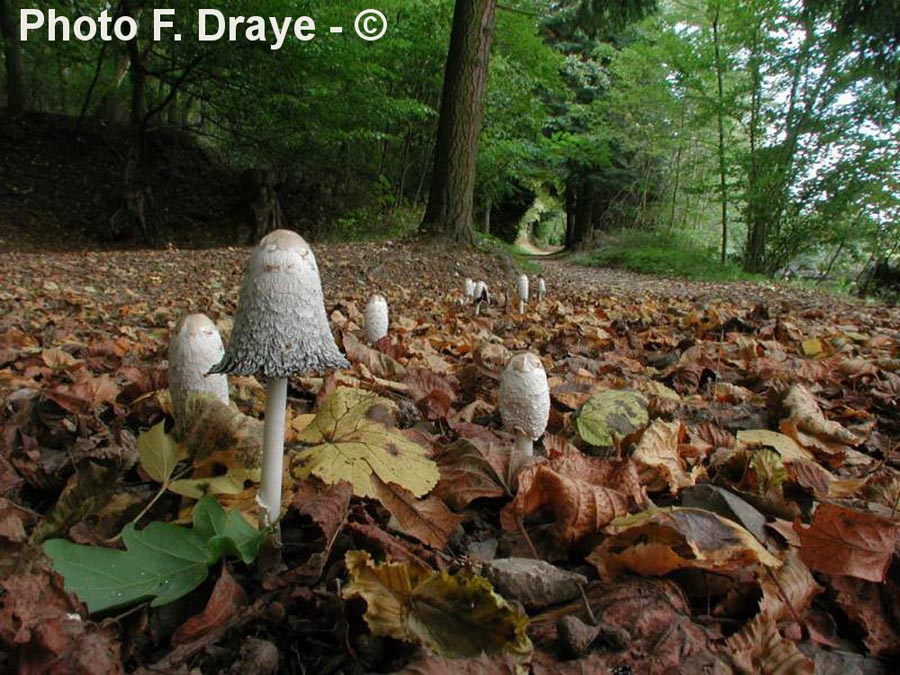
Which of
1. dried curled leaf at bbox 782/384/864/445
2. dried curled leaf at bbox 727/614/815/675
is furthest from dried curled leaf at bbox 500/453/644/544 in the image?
dried curled leaf at bbox 782/384/864/445

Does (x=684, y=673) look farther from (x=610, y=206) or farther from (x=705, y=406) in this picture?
(x=610, y=206)

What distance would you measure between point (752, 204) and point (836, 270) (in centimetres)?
475

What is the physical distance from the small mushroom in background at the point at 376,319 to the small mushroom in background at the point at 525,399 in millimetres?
1227

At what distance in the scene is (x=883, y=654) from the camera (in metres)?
0.84

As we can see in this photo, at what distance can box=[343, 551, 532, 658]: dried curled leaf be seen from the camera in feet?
2.50

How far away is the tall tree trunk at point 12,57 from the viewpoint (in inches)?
551

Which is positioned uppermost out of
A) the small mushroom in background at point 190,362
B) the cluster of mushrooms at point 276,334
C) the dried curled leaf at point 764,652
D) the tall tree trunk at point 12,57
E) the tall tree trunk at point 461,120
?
the tall tree trunk at point 12,57

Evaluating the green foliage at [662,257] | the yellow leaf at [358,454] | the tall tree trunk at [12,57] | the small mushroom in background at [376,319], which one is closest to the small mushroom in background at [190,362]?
the yellow leaf at [358,454]

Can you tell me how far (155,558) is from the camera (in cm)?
87

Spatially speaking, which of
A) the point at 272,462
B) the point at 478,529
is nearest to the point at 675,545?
the point at 478,529

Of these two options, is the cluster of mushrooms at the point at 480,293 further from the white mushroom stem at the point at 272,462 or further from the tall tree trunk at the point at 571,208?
the tall tree trunk at the point at 571,208

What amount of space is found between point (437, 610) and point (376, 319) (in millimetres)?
1822

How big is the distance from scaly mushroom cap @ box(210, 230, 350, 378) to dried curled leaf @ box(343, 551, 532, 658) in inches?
12.3

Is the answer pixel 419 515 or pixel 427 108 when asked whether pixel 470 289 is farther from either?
pixel 427 108
